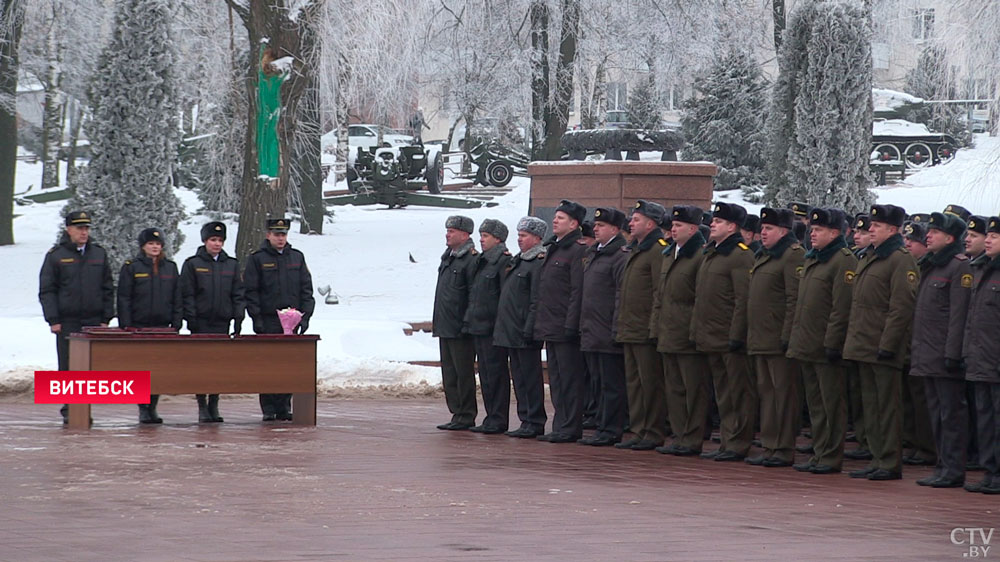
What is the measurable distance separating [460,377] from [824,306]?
409cm

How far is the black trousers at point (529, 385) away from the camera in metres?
13.6

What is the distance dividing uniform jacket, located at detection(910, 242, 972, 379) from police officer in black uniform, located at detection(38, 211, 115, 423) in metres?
7.62

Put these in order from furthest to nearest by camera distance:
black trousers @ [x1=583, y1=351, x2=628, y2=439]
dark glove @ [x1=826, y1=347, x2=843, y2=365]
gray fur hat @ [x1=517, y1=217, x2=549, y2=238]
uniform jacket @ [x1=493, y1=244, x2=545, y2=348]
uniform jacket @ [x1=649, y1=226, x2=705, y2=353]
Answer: gray fur hat @ [x1=517, y1=217, x2=549, y2=238] < uniform jacket @ [x1=493, y1=244, x2=545, y2=348] < black trousers @ [x1=583, y1=351, x2=628, y2=439] < uniform jacket @ [x1=649, y1=226, x2=705, y2=353] < dark glove @ [x1=826, y1=347, x2=843, y2=365]

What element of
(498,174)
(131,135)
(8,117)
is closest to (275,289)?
(131,135)

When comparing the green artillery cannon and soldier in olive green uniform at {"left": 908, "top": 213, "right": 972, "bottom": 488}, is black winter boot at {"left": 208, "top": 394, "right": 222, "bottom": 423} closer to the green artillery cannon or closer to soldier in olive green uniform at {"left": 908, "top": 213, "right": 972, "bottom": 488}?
soldier in olive green uniform at {"left": 908, "top": 213, "right": 972, "bottom": 488}

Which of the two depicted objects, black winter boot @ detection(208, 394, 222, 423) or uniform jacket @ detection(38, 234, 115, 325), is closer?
uniform jacket @ detection(38, 234, 115, 325)

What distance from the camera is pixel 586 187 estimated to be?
18.4 metres

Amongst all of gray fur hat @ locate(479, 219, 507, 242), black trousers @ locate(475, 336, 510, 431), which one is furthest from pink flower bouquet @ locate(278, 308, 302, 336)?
gray fur hat @ locate(479, 219, 507, 242)

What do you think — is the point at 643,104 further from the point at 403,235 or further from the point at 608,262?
the point at 608,262

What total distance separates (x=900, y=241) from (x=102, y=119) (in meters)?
15.7

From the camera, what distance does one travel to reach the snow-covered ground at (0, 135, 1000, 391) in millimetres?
17359

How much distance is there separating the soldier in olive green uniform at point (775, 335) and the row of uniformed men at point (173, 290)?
5.08 metres

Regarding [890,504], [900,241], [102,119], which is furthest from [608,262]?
[102,119]

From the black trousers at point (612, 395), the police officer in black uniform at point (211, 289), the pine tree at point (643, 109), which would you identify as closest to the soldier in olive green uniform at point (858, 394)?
the black trousers at point (612, 395)
